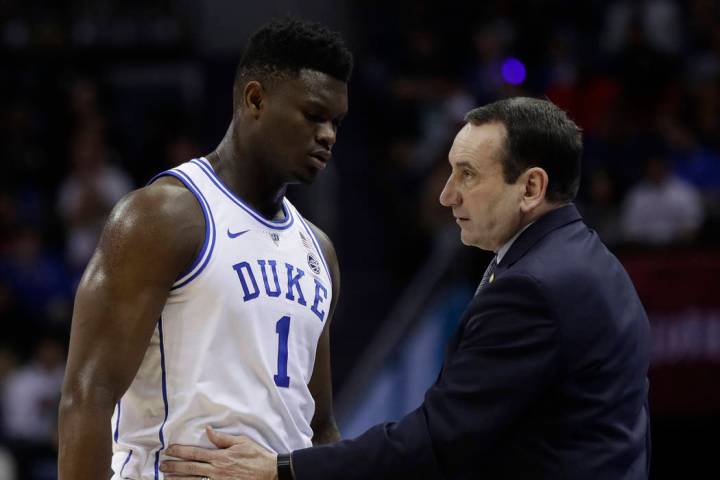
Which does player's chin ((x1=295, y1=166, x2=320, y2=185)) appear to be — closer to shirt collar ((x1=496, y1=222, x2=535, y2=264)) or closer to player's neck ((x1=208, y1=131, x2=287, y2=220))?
player's neck ((x1=208, y1=131, x2=287, y2=220))

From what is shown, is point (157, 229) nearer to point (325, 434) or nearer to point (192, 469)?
point (192, 469)

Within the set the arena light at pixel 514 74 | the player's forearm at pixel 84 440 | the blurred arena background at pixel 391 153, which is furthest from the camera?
the blurred arena background at pixel 391 153

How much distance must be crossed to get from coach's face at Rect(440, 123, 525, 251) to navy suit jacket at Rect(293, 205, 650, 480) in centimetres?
11

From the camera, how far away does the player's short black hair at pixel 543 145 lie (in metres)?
3.58

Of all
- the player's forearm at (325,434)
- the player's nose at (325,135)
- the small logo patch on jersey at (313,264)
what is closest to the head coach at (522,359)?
the player's nose at (325,135)

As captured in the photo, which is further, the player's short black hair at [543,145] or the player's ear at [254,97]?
the player's ear at [254,97]

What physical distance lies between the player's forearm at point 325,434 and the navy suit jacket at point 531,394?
69cm

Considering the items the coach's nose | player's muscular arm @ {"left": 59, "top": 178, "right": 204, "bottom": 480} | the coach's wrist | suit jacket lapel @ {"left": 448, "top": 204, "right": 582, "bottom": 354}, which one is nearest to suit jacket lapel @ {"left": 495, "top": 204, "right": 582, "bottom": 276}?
suit jacket lapel @ {"left": 448, "top": 204, "right": 582, "bottom": 354}

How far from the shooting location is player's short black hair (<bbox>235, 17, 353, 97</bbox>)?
3770mm

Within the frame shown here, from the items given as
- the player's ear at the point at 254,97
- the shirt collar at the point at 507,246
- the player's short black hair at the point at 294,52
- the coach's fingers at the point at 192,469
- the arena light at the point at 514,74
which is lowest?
the coach's fingers at the point at 192,469

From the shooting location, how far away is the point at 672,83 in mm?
10750

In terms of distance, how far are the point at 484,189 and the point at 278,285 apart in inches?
27.3

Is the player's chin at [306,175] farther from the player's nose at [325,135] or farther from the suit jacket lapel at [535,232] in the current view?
the suit jacket lapel at [535,232]

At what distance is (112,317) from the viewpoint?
3.42m
